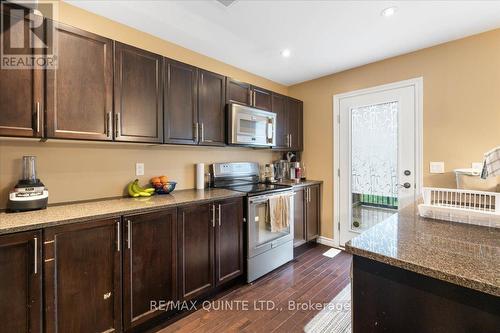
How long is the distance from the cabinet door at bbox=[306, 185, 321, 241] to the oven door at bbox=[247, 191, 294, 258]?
699mm

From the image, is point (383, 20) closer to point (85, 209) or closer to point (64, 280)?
point (85, 209)

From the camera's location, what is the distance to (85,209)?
1652mm

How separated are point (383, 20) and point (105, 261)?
2.98 metres

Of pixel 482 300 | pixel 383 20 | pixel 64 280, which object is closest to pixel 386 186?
pixel 383 20

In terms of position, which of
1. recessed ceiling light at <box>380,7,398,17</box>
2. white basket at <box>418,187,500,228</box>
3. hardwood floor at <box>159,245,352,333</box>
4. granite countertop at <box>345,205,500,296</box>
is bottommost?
hardwood floor at <box>159,245,352,333</box>

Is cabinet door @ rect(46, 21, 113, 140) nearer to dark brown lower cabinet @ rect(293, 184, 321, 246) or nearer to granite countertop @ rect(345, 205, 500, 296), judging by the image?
granite countertop @ rect(345, 205, 500, 296)

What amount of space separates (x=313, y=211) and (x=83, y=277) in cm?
280

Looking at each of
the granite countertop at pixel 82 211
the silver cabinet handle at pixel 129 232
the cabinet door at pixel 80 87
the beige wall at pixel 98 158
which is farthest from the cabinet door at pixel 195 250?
the cabinet door at pixel 80 87

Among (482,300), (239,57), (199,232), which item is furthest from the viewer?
(239,57)

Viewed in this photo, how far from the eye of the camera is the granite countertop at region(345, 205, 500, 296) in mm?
775

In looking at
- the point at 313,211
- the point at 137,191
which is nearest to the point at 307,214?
the point at 313,211

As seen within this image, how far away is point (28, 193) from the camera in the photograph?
1562 mm

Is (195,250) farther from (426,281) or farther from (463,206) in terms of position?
(463,206)

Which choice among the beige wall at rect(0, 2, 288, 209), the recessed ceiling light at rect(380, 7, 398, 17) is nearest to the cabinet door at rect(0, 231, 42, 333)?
the beige wall at rect(0, 2, 288, 209)
